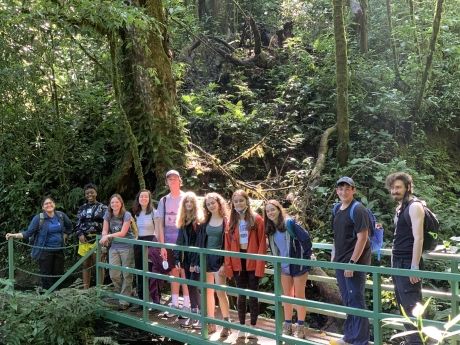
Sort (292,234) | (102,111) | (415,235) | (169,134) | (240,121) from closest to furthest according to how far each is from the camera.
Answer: (415,235)
(292,234)
(169,134)
(102,111)
(240,121)

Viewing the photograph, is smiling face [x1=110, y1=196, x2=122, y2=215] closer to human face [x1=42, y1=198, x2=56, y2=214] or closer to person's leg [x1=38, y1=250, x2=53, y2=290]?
human face [x1=42, y1=198, x2=56, y2=214]

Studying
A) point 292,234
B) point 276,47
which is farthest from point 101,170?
point 276,47

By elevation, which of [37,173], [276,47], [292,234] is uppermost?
[276,47]

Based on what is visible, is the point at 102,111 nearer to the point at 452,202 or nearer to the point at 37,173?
the point at 37,173

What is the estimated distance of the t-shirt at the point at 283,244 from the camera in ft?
20.3

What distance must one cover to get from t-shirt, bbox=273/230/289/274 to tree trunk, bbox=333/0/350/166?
6.51 metres

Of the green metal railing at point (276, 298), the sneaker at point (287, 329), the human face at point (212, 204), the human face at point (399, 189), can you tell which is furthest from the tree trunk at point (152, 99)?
the human face at point (399, 189)

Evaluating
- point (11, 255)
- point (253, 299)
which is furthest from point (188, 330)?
point (11, 255)

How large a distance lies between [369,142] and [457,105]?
3.24 meters

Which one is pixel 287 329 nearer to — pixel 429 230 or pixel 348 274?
pixel 348 274

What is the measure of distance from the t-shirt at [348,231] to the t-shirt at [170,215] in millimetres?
2742

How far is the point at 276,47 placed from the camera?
18031 mm

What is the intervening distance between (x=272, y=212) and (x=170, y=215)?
2.01 m

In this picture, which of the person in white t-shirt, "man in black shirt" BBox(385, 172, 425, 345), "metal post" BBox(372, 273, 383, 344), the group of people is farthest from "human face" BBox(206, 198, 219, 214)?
"metal post" BBox(372, 273, 383, 344)
